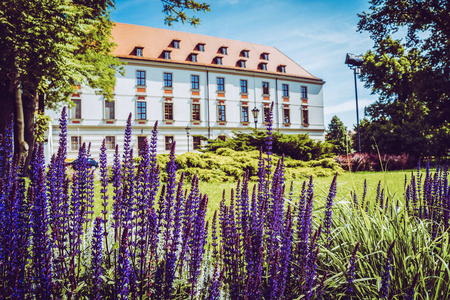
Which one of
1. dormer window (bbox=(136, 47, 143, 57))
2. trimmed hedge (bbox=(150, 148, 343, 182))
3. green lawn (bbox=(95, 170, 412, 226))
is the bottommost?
green lawn (bbox=(95, 170, 412, 226))

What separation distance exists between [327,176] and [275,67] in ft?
83.2

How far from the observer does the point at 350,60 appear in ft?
106

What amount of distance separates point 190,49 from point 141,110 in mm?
8864

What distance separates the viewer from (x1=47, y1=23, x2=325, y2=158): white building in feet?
91.7

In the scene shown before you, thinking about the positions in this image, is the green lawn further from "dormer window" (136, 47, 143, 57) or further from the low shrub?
"dormer window" (136, 47, 143, 57)

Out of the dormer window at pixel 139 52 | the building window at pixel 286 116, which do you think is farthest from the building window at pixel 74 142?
the building window at pixel 286 116

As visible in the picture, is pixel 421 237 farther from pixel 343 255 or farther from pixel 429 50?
pixel 429 50

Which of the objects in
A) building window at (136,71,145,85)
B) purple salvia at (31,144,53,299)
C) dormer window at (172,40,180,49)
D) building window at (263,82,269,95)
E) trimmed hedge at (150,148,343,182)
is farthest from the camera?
building window at (263,82,269,95)

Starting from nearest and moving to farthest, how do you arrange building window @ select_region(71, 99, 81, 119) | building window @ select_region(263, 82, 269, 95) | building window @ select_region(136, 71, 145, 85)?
building window @ select_region(71, 99, 81, 119), building window @ select_region(136, 71, 145, 85), building window @ select_region(263, 82, 269, 95)

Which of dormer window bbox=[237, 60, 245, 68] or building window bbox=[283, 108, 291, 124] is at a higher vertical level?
dormer window bbox=[237, 60, 245, 68]

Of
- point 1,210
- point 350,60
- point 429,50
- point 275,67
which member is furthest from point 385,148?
point 1,210

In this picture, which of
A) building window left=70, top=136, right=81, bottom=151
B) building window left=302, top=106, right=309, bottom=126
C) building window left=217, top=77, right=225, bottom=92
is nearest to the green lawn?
building window left=70, top=136, right=81, bottom=151

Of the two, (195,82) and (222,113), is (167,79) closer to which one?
(195,82)

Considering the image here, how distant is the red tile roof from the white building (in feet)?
0.31
